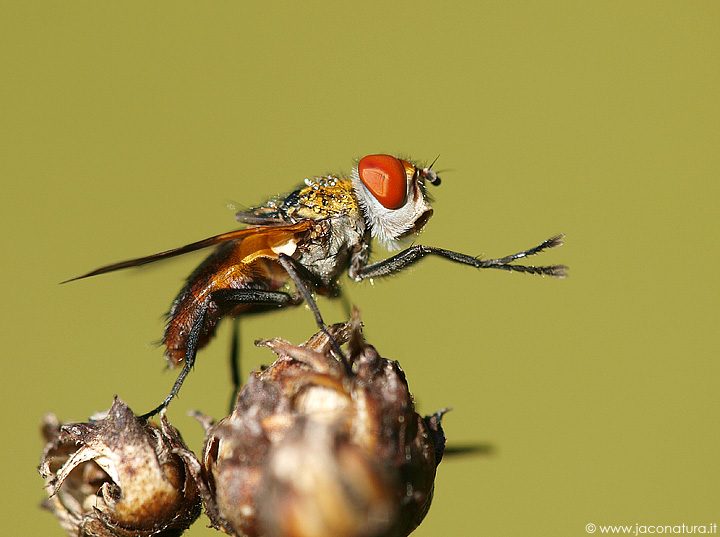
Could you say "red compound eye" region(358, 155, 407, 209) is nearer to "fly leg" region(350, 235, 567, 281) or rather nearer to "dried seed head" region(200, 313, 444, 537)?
"fly leg" region(350, 235, 567, 281)

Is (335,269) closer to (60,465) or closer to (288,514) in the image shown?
(60,465)

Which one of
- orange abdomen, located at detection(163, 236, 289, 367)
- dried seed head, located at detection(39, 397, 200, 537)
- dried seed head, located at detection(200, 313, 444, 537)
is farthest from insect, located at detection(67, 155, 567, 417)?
dried seed head, located at detection(200, 313, 444, 537)

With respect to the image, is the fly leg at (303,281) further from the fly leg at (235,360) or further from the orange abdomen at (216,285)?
the fly leg at (235,360)

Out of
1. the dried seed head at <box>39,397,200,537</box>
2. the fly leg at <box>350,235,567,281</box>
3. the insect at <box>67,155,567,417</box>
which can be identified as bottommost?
the dried seed head at <box>39,397,200,537</box>

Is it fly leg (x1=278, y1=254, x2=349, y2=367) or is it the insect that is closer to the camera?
fly leg (x1=278, y1=254, x2=349, y2=367)

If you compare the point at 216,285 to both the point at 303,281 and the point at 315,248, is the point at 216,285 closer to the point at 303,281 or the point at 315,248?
the point at 303,281

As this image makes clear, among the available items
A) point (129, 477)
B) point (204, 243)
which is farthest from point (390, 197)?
point (129, 477)

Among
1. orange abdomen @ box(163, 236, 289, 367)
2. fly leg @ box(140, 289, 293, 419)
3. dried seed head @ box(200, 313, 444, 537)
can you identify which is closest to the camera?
Result: dried seed head @ box(200, 313, 444, 537)
